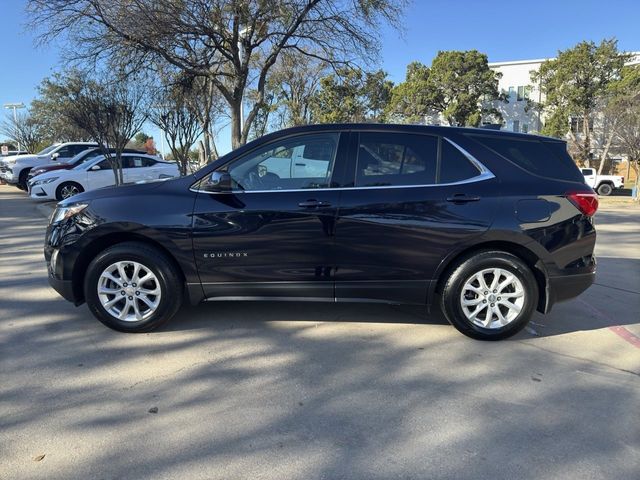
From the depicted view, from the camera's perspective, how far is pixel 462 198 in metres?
4.07

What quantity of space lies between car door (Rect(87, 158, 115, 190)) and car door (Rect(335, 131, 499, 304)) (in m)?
12.5

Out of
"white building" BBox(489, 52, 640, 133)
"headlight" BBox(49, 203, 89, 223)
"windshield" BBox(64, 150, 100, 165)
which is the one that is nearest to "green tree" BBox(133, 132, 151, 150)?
"white building" BBox(489, 52, 640, 133)

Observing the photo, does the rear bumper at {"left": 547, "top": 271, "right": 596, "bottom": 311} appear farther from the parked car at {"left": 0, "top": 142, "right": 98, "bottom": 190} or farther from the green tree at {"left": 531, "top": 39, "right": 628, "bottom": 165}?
the green tree at {"left": 531, "top": 39, "right": 628, "bottom": 165}

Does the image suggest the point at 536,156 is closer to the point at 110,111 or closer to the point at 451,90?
the point at 110,111

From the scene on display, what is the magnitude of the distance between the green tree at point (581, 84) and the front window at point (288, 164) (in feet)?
142

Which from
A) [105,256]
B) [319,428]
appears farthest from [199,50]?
[319,428]

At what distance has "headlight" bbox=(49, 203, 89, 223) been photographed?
13.8 ft

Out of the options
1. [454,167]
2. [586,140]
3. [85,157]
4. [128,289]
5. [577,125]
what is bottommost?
[128,289]

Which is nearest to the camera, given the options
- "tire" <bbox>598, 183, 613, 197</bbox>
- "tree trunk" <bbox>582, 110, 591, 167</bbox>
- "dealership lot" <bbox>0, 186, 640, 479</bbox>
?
"dealership lot" <bbox>0, 186, 640, 479</bbox>

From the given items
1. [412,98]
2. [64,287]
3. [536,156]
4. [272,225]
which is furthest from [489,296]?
[412,98]

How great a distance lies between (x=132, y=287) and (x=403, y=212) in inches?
94.5

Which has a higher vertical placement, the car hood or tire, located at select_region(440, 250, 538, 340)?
the car hood

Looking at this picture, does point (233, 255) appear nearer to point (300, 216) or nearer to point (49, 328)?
point (300, 216)

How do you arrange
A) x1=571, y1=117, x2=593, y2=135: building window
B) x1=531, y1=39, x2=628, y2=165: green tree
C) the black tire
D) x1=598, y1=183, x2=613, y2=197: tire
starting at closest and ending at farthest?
the black tire, x1=598, y1=183, x2=613, y2=197: tire, x1=531, y1=39, x2=628, y2=165: green tree, x1=571, y1=117, x2=593, y2=135: building window
